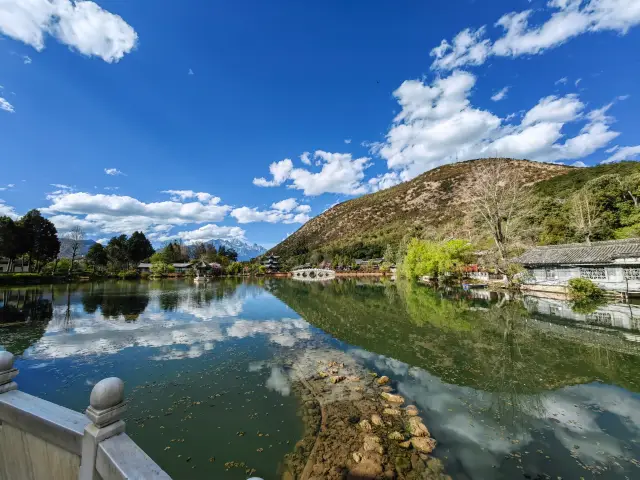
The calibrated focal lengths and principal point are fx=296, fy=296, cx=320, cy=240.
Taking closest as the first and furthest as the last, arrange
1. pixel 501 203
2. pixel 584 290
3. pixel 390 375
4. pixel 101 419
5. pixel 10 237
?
pixel 101 419 → pixel 390 375 → pixel 584 290 → pixel 501 203 → pixel 10 237

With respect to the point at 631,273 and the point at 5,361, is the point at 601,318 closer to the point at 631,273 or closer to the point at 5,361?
the point at 631,273

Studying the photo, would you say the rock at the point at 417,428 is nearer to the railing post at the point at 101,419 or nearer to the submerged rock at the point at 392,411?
the submerged rock at the point at 392,411

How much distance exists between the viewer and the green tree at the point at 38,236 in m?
44.8

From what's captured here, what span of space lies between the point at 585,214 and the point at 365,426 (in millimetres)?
43594

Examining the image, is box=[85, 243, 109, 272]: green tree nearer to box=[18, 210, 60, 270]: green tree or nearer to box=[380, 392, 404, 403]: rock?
box=[18, 210, 60, 270]: green tree

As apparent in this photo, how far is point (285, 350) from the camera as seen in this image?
1181 centimetres

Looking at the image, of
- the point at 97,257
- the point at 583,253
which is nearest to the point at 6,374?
the point at 583,253

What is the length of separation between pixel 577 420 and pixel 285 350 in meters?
8.82

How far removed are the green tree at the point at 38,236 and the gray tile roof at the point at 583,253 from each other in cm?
6558

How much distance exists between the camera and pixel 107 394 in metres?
1.99

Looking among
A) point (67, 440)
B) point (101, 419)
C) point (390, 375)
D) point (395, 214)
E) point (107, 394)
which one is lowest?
point (390, 375)

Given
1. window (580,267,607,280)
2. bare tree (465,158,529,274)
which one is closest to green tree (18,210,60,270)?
bare tree (465,158,529,274)

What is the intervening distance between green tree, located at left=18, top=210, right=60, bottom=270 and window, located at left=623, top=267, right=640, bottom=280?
68.6 metres

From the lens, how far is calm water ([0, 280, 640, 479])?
5309 millimetres
